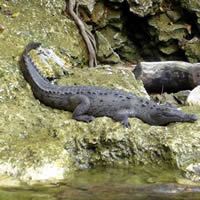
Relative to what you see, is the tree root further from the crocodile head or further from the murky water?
the murky water

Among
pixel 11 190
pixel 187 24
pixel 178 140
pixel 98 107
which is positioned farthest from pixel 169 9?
pixel 11 190

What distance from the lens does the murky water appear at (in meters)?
5.88

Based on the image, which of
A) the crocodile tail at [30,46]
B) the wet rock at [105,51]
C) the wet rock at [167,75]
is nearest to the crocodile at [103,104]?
the crocodile tail at [30,46]

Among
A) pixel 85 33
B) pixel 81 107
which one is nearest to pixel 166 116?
pixel 81 107

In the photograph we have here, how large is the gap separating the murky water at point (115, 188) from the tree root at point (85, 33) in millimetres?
4351

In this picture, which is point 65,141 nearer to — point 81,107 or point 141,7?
point 81,107

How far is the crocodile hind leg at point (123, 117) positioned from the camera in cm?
749

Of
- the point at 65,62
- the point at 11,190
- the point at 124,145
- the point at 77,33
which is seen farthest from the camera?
the point at 77,33

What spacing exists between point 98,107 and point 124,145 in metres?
1.23

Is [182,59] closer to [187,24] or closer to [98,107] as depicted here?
[187,24]

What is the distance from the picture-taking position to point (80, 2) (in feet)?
38.8

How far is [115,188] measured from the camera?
20.2ft

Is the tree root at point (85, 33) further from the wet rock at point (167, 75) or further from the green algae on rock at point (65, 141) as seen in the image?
the green algae on rock at point (65, 141)

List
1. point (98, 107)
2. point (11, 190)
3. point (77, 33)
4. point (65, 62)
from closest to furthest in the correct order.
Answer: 1. point (11, 190)
2. point (98, 107)
3. point (65, 62)
4. point (77, 33)
